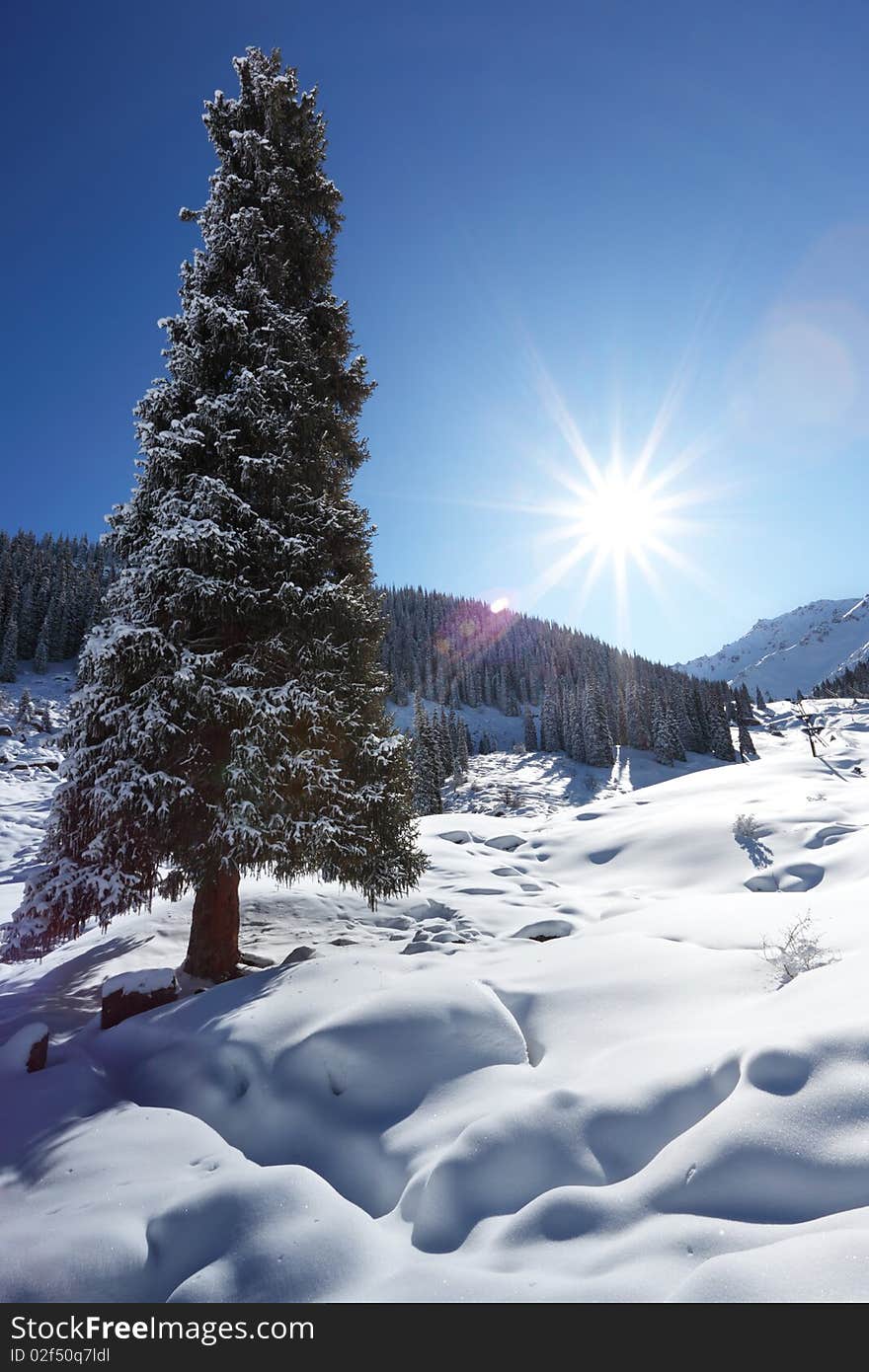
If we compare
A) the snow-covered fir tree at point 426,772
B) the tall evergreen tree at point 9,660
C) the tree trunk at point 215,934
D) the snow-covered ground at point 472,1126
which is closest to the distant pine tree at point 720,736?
the snow-covered fir tree at point 426,772

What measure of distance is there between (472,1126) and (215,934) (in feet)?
16.9

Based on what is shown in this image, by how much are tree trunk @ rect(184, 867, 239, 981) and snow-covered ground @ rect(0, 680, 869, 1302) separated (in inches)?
13.6

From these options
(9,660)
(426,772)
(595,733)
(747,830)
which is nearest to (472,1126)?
(747,830)

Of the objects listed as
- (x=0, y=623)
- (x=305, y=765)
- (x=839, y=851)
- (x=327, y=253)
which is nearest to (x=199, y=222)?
(x=327, y=253)

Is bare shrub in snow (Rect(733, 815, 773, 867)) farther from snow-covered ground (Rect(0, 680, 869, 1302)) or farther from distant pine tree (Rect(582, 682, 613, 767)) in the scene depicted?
distant pine tree (Rect(582, 682, 613, 767))

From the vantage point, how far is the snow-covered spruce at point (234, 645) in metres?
6.72

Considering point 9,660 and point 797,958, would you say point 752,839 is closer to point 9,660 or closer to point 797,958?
point 797,958

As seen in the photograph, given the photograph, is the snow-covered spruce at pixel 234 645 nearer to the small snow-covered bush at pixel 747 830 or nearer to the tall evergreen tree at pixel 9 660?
the small snow-covered bush at pixel 747 830

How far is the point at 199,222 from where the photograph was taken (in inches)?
360

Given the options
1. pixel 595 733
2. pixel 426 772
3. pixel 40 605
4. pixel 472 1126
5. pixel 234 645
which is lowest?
pixel 472 1126

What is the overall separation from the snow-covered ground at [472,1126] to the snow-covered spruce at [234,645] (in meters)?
1.43

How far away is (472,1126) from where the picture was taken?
328 cm
